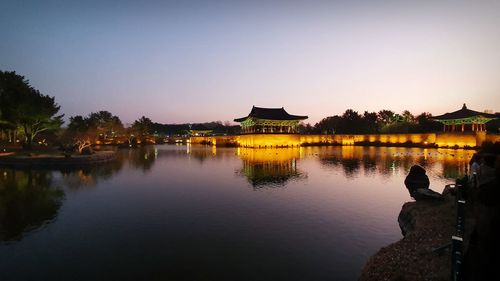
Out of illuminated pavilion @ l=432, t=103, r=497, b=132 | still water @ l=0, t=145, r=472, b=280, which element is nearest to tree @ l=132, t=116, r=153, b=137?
still water @ l=0, t=145, r=472, b=280

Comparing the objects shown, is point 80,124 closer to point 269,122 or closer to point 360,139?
point 269,122

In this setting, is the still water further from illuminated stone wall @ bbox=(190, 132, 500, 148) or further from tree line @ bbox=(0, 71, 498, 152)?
illuminated stone wall @ bbox=(190, 132, 500, 148)

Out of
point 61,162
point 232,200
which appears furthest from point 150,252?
point 61,162

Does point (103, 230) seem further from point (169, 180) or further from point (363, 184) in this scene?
point (363, 184)

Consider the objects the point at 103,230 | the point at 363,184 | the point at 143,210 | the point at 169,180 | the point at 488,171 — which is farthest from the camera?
the point at 169,180

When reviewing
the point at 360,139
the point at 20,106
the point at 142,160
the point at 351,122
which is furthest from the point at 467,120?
the point at 20,106

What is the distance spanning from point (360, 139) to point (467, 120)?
26517 millimetres

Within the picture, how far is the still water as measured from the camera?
29.8 ft

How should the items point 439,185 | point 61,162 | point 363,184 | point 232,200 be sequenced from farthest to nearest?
point 61,162 → point 363,184 → point 439,185 → point 232,200

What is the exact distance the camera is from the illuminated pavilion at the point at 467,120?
59.8 metres

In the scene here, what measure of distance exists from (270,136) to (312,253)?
62.3m

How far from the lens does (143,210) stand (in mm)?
16094

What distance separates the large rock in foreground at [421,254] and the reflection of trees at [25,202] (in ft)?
43.0

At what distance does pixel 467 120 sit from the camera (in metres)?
61.3
